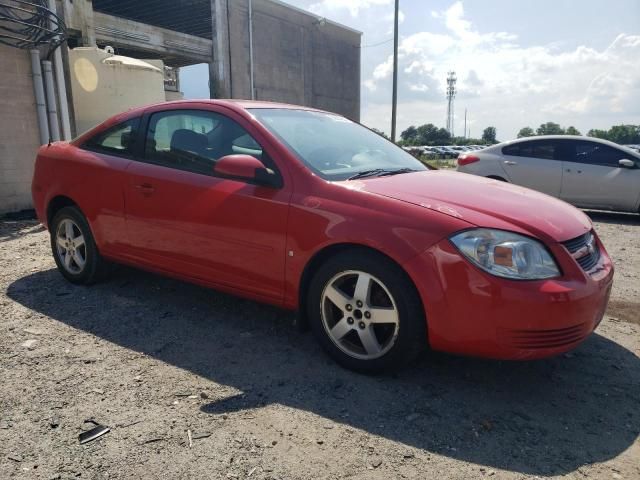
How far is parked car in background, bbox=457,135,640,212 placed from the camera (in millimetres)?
8492

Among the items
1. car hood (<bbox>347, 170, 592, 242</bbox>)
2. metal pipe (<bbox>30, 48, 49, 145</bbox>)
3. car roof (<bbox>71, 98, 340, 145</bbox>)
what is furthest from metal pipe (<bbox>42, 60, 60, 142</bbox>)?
car hood (<bbox>347, 170, 592, 242</bbox>)

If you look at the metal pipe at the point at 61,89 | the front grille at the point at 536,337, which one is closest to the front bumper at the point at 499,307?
the front grille at the point at 536,337

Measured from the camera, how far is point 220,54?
24266mm

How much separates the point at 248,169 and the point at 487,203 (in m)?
1.40

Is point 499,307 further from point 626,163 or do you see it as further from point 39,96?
point 39,96

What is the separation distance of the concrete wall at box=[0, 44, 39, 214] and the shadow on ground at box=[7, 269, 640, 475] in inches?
217

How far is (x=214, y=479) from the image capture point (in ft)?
6.84

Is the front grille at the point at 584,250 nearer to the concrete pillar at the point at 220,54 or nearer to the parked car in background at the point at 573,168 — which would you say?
the parked car in background at the point at 573,168

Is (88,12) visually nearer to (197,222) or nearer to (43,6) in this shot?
(43,6)

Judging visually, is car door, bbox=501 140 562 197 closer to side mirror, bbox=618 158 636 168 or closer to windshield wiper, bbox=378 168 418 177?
side mirror, bbox=618 158 636 168

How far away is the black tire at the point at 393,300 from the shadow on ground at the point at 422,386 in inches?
4.2

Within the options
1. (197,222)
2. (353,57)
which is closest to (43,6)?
(197,222)

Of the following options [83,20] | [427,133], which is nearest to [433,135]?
[427,133]

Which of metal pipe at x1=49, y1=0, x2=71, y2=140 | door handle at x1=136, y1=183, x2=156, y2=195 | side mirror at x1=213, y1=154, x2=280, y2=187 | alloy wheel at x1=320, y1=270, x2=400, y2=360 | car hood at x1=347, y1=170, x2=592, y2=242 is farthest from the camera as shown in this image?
metal pipe at x1=49, y1=0, x2=71, y2=140
